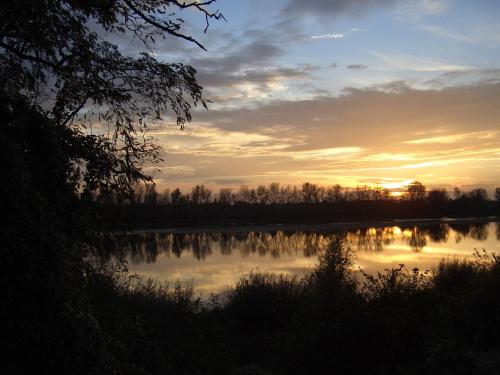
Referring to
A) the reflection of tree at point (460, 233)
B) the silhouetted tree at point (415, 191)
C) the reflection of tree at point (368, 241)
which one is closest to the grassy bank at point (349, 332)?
the reflection of tree at point (368, 241)

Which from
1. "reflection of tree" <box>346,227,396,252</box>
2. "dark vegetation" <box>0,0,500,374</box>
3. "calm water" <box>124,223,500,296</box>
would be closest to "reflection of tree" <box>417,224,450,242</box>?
"reflection of tree" <box>346,227,396,252</box>

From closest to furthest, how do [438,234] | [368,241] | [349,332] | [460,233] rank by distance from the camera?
1. [349,332]
2. [368,241]
3. [438,234]
4. [460,233]

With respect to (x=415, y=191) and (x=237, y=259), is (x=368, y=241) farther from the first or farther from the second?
(x=415, y=191)

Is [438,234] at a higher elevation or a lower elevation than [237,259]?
higher

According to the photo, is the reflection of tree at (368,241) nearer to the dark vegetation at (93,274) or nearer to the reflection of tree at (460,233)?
the reflection of tree at (460,233)

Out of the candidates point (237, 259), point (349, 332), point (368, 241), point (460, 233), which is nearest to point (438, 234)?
point (460, 233)

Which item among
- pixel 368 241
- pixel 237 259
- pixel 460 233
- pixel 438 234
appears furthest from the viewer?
pixel 460 233

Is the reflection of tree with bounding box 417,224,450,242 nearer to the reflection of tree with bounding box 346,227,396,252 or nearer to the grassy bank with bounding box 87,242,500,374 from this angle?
the reflection of tree with bounding box 346,227,396,252

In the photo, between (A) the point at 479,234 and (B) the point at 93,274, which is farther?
(A) the point at 479,234

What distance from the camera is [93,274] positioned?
4.09 metres

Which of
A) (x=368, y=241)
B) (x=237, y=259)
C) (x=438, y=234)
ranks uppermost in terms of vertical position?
(x=438, y=234)

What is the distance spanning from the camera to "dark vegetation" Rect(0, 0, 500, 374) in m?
2.83

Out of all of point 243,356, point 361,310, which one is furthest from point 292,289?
point 361,310

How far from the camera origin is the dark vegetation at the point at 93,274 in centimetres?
283
